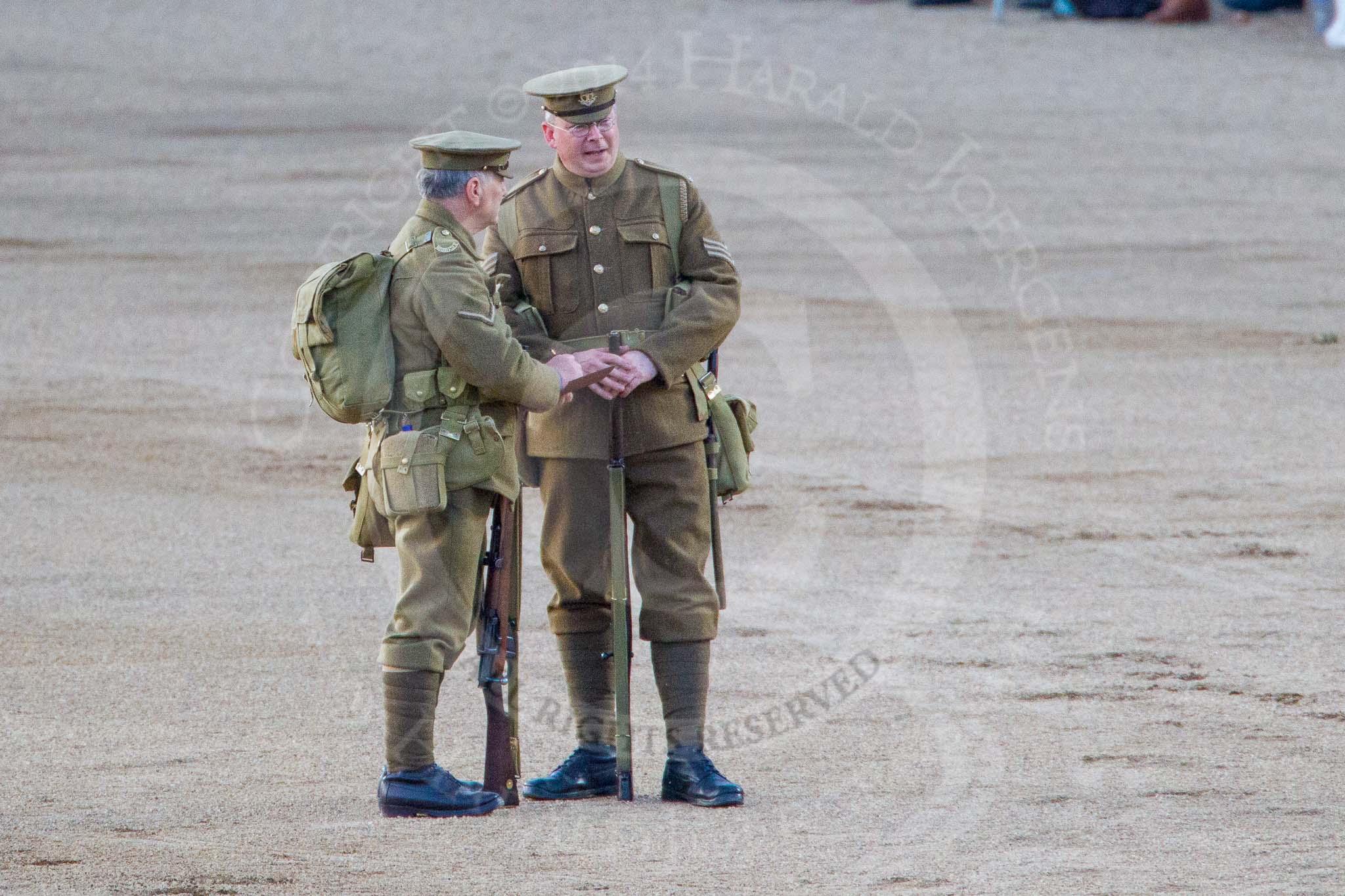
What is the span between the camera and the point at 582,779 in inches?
194

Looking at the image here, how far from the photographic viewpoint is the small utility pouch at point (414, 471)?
14.6 feet

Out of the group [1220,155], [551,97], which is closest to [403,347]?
[551,97]

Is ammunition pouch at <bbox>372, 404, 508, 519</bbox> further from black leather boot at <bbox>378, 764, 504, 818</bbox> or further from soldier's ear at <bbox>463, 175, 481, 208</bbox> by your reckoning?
black leather boot at <bbox>378, 764, 504, 818</bbox>

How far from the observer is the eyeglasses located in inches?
188

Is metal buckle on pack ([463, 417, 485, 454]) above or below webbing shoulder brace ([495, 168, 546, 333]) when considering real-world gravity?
below

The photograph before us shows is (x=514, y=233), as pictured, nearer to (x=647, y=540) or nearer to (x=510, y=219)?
(x=510, y=219)

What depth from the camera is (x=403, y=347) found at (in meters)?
4.54

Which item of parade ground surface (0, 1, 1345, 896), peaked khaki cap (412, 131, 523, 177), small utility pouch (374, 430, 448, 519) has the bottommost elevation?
parade ground surface (0, 1, 1345, 896)

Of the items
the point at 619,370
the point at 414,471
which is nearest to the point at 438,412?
the point at 414,471

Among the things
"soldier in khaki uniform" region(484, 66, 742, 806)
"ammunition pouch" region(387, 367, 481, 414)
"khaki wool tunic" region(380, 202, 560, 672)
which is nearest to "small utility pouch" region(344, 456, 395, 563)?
"khaki wool tunic" region(380, 202, 560, 672)

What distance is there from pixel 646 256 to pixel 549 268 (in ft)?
0.82

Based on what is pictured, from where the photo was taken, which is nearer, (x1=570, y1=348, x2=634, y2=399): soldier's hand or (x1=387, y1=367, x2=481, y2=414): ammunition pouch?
(x1=387, y1=367, x2=481, y2=414): ammunition pouch

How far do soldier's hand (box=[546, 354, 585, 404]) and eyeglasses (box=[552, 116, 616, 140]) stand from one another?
0.55 meters

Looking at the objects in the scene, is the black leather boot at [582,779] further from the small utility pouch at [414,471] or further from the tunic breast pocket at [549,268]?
the tunic breast pocket at [549,268]
